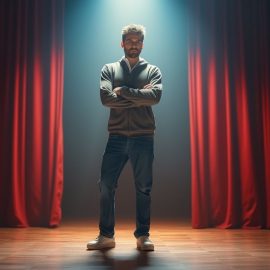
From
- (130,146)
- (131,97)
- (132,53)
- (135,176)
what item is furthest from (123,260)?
(132,53)

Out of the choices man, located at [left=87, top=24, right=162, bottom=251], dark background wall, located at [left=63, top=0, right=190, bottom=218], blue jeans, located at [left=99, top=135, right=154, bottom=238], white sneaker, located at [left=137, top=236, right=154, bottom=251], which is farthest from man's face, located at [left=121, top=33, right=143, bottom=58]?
dark background wall, located at [left=63, top=0, right=190, bottom=218]

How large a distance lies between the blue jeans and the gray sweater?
0.21 feet

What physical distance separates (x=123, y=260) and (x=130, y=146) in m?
0.63

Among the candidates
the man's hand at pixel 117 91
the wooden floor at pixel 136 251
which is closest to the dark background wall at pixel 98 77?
the wooden floor at pixel 136 251

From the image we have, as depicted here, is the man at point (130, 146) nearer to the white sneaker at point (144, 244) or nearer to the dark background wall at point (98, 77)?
the white sneaker at point (144, 244)

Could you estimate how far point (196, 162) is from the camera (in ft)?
10.6

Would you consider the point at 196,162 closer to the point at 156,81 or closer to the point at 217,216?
the point at 217,216

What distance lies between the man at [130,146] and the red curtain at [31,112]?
119 centimetres

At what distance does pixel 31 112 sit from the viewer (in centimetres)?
331

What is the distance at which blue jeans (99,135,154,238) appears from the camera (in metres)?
2.12

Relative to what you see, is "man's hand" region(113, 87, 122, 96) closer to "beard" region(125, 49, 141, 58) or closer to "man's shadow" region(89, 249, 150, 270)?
"beard" region(125, 49, 141, 58)

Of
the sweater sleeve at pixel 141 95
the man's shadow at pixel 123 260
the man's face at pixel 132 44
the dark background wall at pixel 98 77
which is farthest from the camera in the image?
the dark background wall at pixel 98 77

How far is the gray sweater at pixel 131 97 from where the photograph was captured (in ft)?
6.87

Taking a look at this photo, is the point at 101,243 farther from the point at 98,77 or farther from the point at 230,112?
the point at 98,77
